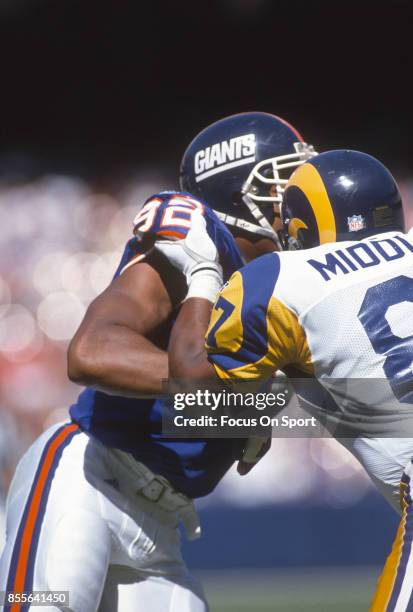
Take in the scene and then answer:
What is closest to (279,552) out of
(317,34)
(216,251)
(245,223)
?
(245,223)

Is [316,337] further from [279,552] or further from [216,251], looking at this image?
[279,552]

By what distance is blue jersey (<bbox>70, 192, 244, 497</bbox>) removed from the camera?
86.7 inches

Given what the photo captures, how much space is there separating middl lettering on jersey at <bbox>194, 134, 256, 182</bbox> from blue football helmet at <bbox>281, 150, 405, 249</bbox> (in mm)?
647

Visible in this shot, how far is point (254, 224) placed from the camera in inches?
108

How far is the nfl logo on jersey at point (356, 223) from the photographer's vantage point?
2000 millimetres

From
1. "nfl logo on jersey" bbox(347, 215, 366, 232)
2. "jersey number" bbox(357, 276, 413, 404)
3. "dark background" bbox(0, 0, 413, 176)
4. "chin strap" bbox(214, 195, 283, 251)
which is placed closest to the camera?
"jersey number" bbox(357, 276, 413, 404)

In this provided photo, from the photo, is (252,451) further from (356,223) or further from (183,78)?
(183,78)

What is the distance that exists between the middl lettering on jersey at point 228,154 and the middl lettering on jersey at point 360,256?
923mm

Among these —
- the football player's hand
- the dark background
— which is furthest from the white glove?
the dark background

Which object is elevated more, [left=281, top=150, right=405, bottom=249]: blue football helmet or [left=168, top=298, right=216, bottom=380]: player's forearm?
[left=281, top=150, right=405, bottom=249]: blue football helmet

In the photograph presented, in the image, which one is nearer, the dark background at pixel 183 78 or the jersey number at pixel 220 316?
the jersey number at pixel 220 316

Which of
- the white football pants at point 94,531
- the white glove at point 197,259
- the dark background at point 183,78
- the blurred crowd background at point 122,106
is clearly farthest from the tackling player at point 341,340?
the dark background at point 183,78

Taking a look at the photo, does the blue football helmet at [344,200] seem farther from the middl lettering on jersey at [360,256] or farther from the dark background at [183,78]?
the dark background at [183,78]

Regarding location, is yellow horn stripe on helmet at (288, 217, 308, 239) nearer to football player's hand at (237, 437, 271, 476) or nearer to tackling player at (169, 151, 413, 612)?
tackling player at (169, 151, 413, 612)
